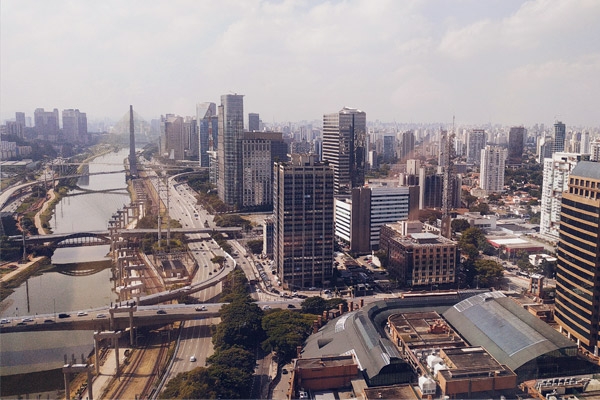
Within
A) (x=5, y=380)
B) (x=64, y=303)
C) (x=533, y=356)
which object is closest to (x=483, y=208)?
(x=533, y=356)

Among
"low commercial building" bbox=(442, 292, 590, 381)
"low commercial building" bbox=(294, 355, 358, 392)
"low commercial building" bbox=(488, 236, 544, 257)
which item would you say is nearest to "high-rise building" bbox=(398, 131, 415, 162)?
"low commercial building" bbox=(488, 236, 544, 257)

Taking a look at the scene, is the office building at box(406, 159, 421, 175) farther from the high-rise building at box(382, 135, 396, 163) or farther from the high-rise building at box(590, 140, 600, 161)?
the high-rise building at box(590, 140, 600, 161)

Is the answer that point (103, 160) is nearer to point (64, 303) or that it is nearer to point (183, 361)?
point (64, 303)

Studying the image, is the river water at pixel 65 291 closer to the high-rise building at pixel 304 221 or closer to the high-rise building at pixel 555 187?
the high-rise building at pixel 304 221

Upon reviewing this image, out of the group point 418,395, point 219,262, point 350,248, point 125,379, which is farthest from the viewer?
point 350,248

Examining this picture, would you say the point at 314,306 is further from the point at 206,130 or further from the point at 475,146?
the point at 475,146

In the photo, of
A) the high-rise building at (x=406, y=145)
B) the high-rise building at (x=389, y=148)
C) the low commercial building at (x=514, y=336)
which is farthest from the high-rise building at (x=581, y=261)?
the high-rise building at (x=389, y=148)
